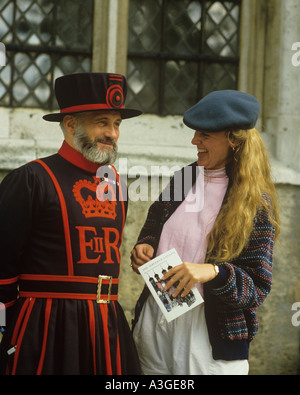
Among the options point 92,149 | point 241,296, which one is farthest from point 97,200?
point 241,296

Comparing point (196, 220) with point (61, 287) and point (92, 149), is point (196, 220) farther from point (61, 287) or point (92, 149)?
point (61, 287)

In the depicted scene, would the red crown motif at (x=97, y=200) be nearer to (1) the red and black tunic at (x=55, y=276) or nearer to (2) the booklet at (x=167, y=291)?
(1) the red and black tunic at (x=55, y=276)

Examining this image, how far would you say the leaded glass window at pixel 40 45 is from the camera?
5.08 meters

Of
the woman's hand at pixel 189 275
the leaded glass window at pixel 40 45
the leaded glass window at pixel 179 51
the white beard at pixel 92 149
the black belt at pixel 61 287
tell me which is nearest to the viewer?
the woman's hand at pixel 189 275

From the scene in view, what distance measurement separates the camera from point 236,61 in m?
5.40

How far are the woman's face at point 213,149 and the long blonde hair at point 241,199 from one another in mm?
33

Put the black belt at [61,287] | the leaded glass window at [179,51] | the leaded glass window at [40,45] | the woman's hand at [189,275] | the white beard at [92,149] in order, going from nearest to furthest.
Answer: the woman's hand at [189,275] → the black belt at [61,287] → the white beard at [92,149] → the leaded glass window at [40,45] → the leaded glass window at [179,51]

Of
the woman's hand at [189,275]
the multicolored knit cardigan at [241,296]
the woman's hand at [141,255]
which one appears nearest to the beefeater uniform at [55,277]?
the woman's hand at [141,255]

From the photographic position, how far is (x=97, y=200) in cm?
282

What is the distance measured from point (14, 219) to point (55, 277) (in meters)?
0.31

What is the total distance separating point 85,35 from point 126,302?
7.48ft

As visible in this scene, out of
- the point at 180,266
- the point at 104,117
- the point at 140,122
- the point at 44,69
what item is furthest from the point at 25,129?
the point at 180,266

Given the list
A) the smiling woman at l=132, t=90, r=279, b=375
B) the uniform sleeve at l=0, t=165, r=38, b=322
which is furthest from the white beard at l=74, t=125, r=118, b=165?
the smiling woman at l=132, t=90, r=279, b=375

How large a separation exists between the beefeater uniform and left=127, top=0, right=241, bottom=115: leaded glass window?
2646mm
